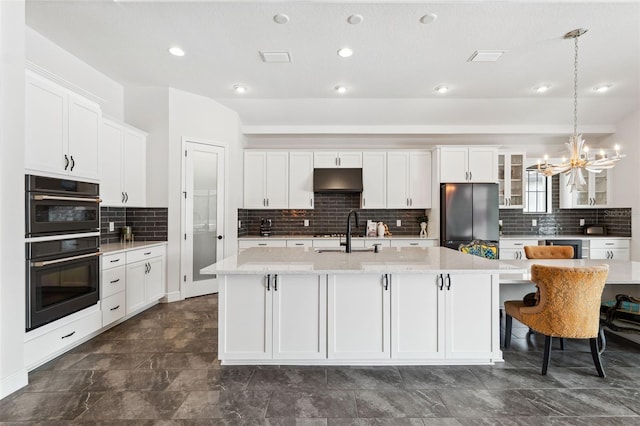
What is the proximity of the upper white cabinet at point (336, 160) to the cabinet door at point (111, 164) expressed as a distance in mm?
2947

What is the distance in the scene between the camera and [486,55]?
3.54m

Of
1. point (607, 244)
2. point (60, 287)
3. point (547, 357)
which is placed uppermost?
point (607, 244)

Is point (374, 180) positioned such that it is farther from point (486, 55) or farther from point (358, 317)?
point (358, 317)

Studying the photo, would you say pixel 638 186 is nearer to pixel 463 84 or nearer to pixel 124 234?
pixel 463 84

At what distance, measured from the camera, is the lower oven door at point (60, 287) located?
242 cm

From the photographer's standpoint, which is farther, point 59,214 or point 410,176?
point 410,176

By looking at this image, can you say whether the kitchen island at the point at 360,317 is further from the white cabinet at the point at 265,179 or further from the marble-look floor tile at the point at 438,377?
the white cabinet at the point at 265,179

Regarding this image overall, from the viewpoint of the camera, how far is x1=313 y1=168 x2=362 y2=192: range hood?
18.1 ft

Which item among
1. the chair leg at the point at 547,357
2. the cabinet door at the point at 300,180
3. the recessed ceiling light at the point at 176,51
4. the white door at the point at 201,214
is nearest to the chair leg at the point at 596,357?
the chair leg at the point at 547,357

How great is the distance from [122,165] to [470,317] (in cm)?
429

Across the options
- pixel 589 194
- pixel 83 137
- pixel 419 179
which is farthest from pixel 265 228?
pixel 589 194

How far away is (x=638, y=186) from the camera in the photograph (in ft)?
16.8

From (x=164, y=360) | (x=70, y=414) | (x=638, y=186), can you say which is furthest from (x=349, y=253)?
(x=638, y=186)

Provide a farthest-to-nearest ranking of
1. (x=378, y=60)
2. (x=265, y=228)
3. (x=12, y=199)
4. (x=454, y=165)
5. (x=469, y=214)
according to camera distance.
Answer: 1. (x=265, y=228)
2. (x=454, y=165)
3. (x=469, y=214)
4. (x=378, y=60)
5. (x=12, y=199)
